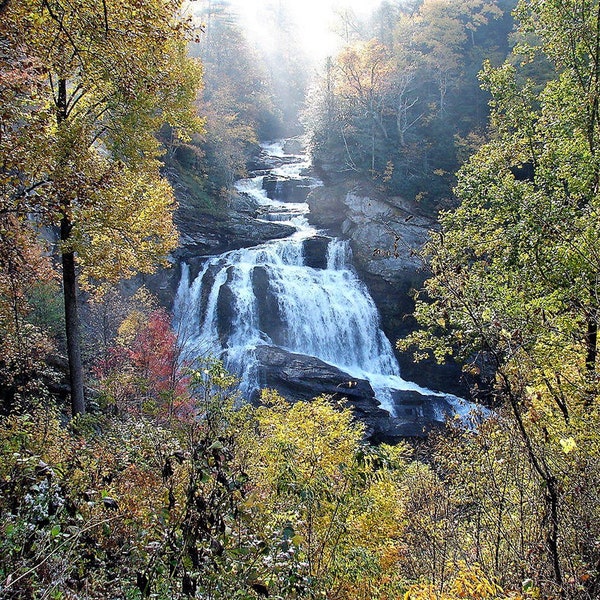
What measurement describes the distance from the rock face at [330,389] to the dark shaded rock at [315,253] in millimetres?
7450

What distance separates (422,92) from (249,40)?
3189cm

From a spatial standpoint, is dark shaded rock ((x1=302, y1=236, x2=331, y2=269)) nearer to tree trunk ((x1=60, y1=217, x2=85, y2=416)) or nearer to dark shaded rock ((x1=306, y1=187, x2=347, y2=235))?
dark shaded rock ((x1=306, y1=187, x2=347, y2=235))

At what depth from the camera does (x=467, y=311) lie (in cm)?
345

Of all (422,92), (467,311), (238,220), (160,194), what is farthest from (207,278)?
(422,92)

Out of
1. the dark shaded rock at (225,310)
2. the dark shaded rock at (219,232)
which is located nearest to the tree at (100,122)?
the dark shaded rock at (225,310)

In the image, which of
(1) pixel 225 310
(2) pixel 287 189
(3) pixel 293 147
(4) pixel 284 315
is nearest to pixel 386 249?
(4) pixel 284 315

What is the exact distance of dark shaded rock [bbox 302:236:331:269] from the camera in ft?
86.7

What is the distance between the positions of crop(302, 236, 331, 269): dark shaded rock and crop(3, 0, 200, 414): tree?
15.5m

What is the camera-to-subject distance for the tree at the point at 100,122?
4988 millimetres

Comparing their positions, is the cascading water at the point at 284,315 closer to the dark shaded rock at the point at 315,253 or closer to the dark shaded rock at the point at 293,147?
the dark shaded rock at the point at 315,253

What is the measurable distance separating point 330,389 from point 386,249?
10.7 meters

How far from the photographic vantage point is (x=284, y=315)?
893 inches

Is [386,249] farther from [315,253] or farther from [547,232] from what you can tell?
[547,232]

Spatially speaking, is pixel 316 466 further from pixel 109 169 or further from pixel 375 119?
pixel 375 119
